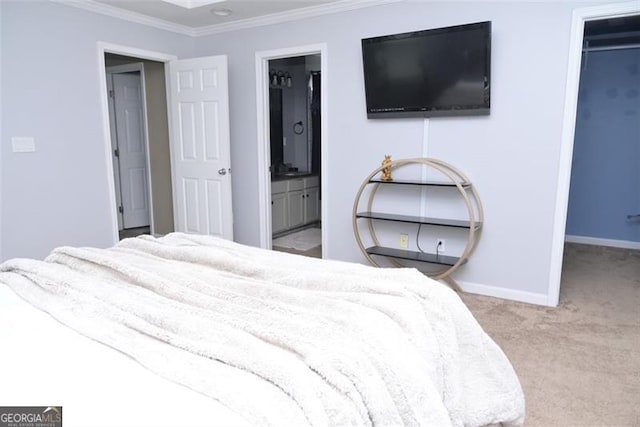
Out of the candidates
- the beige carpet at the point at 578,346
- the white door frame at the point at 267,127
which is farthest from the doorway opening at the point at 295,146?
the beige carpet at the point at 578,346

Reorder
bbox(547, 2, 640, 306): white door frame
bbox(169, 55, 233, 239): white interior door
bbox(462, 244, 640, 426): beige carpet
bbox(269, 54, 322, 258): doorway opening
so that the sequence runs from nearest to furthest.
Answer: bbox(462, 244, 640, 426): beige carpet, bbox(547, 2, 640, 306): white door frame, bbox(169, 55, 233, 239): white interior door, bbox(269, 54, 322, 258): doorway opening

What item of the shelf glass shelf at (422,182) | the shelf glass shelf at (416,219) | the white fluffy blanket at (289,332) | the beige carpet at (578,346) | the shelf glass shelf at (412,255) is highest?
the shelf glass shelf at (422,182)

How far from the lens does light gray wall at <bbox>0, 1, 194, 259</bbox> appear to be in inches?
128

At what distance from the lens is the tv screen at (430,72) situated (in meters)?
3.14

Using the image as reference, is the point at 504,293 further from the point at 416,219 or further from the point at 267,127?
the point at 267,127

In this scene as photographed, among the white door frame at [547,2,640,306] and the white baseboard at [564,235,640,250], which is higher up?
the white door frame at [547,2,640,306]

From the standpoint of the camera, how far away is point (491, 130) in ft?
10.7

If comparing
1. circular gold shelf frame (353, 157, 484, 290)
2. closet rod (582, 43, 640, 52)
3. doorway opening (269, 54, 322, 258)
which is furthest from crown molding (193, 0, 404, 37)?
closet rod (582, 43, 640, 52)

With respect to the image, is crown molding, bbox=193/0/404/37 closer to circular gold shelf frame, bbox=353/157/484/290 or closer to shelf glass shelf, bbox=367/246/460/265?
circular gold shelf frame, bbox=353/157/484/290

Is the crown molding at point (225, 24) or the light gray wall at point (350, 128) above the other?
the crown molding at point (225, 24)

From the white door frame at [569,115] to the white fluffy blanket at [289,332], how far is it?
1951 millimetres

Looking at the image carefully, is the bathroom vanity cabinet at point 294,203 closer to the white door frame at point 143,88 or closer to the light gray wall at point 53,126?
the white door frame at point 143,88

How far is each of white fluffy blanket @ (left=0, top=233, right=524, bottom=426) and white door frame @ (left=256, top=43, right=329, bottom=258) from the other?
7.47ft

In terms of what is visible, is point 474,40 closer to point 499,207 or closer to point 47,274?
point 499,207
